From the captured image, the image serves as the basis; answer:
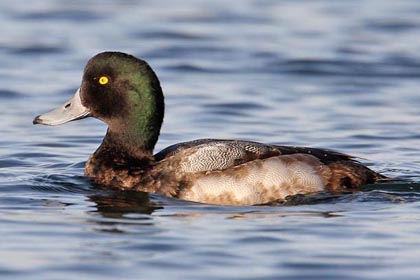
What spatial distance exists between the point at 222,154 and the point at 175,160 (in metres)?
0.39

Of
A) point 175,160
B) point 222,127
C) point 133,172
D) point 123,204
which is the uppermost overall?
point 222,127

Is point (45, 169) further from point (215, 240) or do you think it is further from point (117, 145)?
point (215, 240)

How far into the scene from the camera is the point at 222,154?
9.91 m

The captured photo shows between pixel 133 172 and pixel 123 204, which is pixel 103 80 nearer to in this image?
pixel 133 172

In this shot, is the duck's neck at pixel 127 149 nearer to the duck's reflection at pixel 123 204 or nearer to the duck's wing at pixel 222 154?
the duck's wing at pixel 222 154

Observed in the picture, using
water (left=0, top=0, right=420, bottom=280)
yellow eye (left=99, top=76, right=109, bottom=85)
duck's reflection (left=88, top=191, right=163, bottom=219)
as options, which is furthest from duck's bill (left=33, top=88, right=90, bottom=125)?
duck's reflection (left=88, top=191, right=163, bottom=219)

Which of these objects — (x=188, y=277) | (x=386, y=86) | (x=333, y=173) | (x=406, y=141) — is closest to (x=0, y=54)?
(x=386, y=86)

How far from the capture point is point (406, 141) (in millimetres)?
12844

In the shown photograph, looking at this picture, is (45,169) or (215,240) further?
(45,169)

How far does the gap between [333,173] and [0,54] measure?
8.57m

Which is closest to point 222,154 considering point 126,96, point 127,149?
point 127,149

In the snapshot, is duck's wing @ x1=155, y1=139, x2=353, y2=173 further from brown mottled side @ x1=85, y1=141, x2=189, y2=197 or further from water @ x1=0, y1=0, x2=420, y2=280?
water @ x1=0, y1=0, x2=420, y2=280

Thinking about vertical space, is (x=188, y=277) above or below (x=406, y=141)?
below

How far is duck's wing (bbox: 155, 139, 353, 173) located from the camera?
32.3 ft
